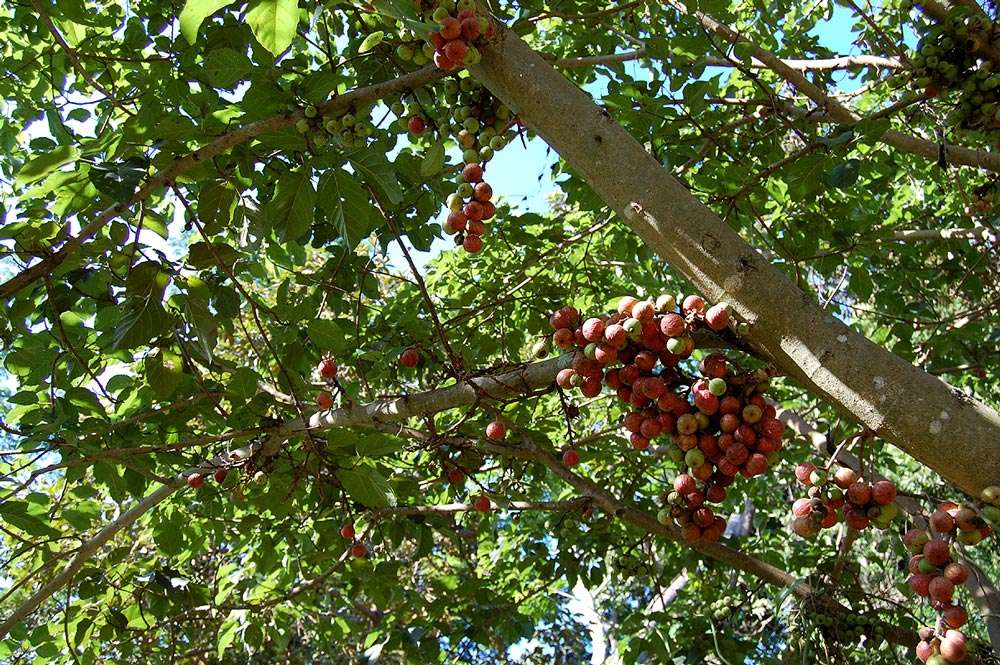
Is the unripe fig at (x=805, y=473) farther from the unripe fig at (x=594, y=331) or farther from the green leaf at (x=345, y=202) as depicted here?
the green leaf at (x=345, y=202)

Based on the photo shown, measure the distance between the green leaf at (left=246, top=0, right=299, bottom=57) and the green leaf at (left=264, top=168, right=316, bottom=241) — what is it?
2.04 ft

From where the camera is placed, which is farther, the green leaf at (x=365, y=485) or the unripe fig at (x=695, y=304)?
the green leaf at (x=365, y=485)

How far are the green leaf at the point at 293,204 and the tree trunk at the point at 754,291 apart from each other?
654 mm

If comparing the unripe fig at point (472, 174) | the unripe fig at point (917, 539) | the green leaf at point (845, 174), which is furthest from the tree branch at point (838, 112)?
the unripe fig at point (917, 539)

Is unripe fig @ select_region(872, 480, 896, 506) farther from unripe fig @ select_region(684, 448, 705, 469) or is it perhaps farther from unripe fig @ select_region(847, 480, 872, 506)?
unripe fig @ select_region(684, 448, 705, 469)

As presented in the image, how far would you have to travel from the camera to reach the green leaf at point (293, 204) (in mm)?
2160

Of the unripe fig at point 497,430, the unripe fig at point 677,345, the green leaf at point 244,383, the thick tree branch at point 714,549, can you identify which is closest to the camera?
the unripe fig at point 677,345

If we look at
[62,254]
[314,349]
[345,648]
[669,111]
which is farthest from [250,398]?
[345,648]

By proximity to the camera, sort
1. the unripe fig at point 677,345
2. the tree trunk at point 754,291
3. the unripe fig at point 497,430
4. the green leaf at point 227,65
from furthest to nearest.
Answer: the unripe fig at point 497,430 → the green leaf at point 227,65 → the unripe fig at point 677,345 → the tree trunk at point 754,291

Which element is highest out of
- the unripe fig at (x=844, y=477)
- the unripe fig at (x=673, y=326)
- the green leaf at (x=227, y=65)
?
the green leaf at (x=227, y=65)

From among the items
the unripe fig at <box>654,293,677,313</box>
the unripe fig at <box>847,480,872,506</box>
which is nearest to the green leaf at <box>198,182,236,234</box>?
the unripe fig at <box>654,293,677,313</box>

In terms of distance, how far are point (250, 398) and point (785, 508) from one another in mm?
4813

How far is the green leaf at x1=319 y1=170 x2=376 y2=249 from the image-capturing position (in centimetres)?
215

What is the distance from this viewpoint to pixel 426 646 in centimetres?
350
